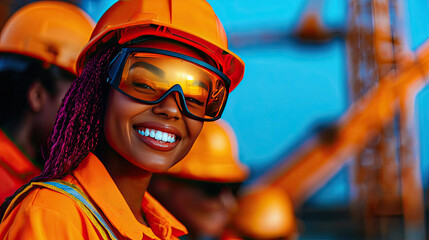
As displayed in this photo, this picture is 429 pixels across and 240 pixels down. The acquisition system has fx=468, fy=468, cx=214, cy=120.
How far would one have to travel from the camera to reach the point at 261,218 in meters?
3.83

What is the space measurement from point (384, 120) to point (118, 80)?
731 centimetres

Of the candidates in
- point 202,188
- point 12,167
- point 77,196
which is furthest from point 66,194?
point 202,188

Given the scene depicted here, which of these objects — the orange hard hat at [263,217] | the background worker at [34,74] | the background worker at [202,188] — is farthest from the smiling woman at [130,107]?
the orange hard hat at [263,217]

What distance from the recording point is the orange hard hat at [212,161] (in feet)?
10.2

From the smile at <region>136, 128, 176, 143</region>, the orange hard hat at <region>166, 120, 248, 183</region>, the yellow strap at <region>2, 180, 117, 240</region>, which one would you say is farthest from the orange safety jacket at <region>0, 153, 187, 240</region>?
the orange hard hat at <region>166, 120, 248, 183</region>

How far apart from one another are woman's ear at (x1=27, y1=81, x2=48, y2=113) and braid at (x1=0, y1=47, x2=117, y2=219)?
2.39 feet

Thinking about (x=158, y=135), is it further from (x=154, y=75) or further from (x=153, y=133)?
(x=154, y=75)

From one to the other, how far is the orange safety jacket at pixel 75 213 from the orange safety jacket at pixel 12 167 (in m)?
0.62

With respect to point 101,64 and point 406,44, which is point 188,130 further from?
point 406,44

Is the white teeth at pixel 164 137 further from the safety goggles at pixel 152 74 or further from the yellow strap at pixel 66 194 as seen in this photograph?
the yellow strap at pixel 66 194

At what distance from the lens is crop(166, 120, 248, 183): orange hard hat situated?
311 centimetres

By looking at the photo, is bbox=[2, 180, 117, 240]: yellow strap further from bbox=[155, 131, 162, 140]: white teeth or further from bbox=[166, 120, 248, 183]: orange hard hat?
bbox=[166, 120, 248, 183]: orange hard hat

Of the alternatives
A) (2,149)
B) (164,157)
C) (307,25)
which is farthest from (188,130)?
(307,25)

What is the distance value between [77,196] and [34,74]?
3.52 feet
